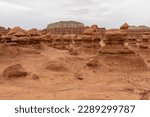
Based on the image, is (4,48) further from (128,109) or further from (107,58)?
(128,109)

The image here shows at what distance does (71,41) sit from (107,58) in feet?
66.5

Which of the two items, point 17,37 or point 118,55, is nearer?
point 118,55

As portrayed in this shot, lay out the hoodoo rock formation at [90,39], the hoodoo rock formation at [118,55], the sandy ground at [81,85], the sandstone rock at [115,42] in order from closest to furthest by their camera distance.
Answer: the sandy ground at [81,85], the hoodoo rock formation at [118,55], the sandstone rock at [115,42], the hoodoo rock formation at [90,39]

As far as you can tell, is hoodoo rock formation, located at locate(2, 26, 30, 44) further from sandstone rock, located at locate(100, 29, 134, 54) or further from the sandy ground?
sandstone rock, located at locate(100, 29, 134, 54)

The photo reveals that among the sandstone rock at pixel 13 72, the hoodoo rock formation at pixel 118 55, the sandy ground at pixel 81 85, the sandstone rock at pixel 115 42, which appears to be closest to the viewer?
the sandy ground at pixel 81 85

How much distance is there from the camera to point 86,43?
2683 cm

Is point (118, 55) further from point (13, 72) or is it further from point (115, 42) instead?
point (13, 72)

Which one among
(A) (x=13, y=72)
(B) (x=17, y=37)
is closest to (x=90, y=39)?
(B) (x=17, y=37)

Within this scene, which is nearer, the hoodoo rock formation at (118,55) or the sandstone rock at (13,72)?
the sandstone rock at (13,72)

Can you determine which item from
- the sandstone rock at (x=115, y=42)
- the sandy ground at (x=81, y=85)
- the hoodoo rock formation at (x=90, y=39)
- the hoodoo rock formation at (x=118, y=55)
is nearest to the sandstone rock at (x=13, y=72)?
the sandy ground at (x=81, y=85)

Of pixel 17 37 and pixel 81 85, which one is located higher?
pixel 17 37

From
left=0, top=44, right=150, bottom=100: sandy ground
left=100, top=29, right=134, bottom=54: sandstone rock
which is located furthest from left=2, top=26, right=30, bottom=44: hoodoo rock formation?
left=100, top=29, right=134, bottom=54: sandstone rock

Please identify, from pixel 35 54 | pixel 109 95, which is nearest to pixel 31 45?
pixel 35 54

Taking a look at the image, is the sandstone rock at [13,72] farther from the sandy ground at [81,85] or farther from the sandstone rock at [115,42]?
the sandstone rock at [115,42]
